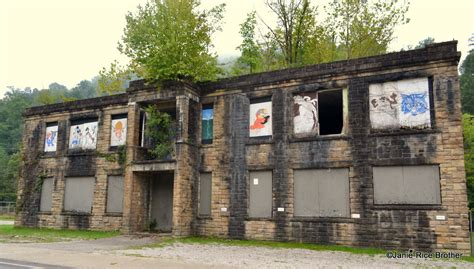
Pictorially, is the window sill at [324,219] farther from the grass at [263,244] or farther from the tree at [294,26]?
the tree at [294,26]

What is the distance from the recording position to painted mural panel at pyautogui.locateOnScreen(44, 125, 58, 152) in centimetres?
2336

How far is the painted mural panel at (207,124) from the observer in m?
19.0

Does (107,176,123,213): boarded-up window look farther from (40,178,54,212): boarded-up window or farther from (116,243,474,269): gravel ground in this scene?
(116,243,474,269): gravel ground

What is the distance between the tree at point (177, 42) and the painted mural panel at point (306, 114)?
4.80m

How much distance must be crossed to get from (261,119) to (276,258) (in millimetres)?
7273

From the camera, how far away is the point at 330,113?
18984 millimetres

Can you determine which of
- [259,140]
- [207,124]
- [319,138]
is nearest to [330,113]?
[319,138]

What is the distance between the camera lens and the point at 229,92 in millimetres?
18781

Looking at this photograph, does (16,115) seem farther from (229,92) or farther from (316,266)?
(316,266)

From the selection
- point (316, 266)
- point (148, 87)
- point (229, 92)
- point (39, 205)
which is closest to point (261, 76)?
point (229, 92)

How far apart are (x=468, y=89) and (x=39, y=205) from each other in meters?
40.9

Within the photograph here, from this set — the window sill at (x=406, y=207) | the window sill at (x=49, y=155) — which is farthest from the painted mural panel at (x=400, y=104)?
the window sill at (x=49, y=155)

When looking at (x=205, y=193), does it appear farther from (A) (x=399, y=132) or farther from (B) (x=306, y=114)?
(A) (x=399, y=132)

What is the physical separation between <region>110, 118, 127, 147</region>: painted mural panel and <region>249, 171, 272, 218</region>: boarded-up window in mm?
7642
